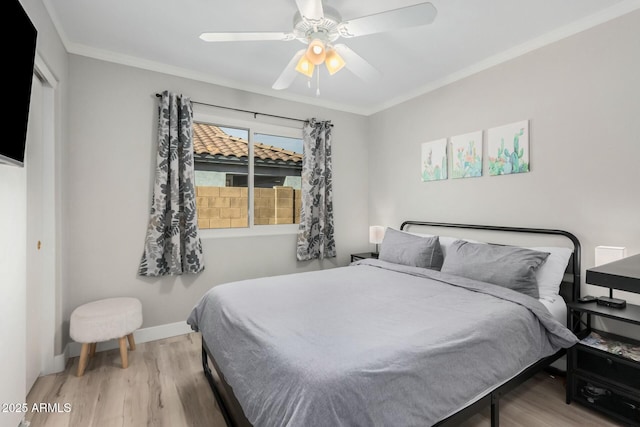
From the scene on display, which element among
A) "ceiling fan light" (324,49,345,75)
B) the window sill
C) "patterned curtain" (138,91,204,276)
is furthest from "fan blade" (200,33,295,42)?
the window sill

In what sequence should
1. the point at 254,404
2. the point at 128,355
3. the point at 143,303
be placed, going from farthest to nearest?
the point at 143,303 < the point at 128,355 < the point at 254,404

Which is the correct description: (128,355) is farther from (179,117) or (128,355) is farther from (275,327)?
(179,117)

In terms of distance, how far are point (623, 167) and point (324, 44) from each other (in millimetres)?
2241

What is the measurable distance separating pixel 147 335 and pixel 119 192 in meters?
1.40

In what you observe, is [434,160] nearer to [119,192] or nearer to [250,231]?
[250,231]

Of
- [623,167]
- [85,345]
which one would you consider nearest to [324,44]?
[623,167]

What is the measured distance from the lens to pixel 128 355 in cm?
270

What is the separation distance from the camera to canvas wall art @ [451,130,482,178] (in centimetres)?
301

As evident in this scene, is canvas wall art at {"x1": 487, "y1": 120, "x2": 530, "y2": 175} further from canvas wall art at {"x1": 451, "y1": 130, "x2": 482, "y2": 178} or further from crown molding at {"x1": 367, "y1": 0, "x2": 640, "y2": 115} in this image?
crown molding at {"x1": 367, "y1": 0, "x2": 640, "y2": 115}

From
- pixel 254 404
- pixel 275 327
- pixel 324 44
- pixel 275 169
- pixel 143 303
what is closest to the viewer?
pixel 254 404

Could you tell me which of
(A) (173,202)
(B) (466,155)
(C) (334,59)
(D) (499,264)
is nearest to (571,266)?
(D) (499,264)

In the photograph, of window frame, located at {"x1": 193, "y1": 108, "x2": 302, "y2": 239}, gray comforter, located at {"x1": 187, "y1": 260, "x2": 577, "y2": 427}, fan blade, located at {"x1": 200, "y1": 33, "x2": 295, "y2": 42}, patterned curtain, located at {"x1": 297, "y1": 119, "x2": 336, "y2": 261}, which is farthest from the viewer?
patterned curtain, located at {"x1": 297, "y1": 119, "x2": 336, "y2": 261}

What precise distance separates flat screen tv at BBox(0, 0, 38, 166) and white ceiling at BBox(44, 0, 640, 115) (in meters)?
0.95

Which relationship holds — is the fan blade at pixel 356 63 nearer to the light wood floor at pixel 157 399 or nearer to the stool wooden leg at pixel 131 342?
the light wood floor at pixel 157 399
